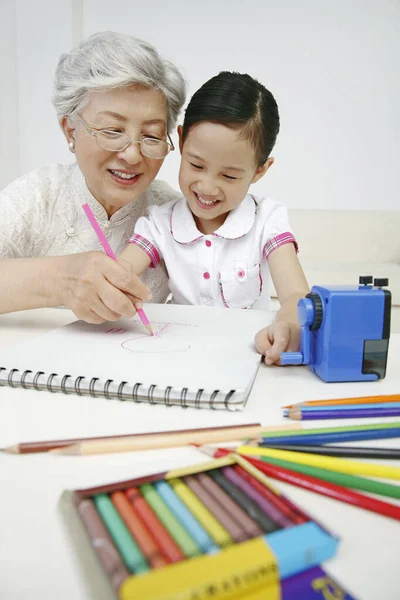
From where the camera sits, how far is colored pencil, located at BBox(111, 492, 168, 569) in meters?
0.25

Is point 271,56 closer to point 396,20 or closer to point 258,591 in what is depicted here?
point 396,20

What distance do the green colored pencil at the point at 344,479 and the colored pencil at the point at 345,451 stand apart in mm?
23

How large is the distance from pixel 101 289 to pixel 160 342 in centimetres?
12

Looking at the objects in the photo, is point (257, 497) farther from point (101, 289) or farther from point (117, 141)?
point (117, 141)

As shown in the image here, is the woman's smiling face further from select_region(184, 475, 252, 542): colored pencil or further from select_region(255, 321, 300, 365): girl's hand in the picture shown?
select_region(184, 475, 252, 542): colored pencil

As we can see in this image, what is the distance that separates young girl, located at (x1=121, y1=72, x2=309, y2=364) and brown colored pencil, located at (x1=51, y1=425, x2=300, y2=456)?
1.66 feet

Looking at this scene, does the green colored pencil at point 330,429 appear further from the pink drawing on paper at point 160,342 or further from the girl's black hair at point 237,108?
the girl's black hair at point 237,108

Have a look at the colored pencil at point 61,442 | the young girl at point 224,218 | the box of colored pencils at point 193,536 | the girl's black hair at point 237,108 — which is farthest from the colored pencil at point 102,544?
the girl's black hair at point 237,108

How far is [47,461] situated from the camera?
39 centimetres

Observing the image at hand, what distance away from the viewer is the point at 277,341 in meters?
0.63

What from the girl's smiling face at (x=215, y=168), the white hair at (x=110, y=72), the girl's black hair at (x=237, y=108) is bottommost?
the girl's smiling face at (x=215, y=168)

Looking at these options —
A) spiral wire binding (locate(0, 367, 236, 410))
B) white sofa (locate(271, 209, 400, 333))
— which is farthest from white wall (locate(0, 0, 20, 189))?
spiral wire binding (locate(0, 367, 236, 410))

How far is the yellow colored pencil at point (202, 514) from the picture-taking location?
26cm

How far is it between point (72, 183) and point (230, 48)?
2364mm
